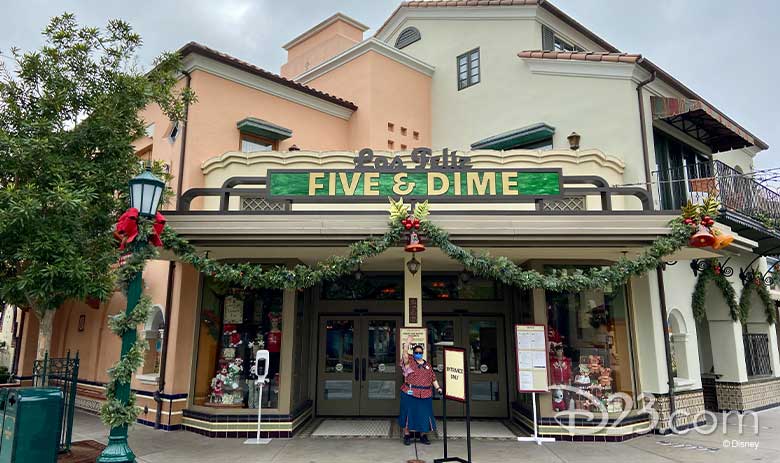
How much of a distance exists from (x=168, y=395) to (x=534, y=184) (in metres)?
8.07

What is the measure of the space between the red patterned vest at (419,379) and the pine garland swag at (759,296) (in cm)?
927

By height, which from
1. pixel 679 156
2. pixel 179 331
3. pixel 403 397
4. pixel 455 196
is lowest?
pixel 403 397

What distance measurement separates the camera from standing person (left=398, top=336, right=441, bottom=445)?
8.81m

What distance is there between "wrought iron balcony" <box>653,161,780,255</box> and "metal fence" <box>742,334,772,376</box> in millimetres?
2525

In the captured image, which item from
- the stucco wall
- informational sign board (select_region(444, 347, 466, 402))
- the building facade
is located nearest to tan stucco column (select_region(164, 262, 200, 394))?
the building facade

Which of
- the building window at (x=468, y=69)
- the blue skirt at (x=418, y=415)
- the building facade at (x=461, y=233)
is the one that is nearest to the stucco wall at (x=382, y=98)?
the building facade at (x=461, y=233)

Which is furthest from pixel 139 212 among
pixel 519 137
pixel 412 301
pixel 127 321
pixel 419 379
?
pixel 519 137

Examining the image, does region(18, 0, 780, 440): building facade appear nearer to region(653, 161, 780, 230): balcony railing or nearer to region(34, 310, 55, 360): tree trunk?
region(653, 161, 780, 230): balcony railing

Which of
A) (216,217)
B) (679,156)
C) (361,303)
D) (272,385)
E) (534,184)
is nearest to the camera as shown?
(216,217)

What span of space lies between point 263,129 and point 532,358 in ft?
25.5

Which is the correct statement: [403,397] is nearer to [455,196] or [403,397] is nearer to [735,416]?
[455,196]

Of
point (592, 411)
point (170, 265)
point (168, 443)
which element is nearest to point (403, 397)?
point (592, 411)

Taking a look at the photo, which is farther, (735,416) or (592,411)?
(735,416)

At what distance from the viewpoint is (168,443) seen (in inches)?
359
